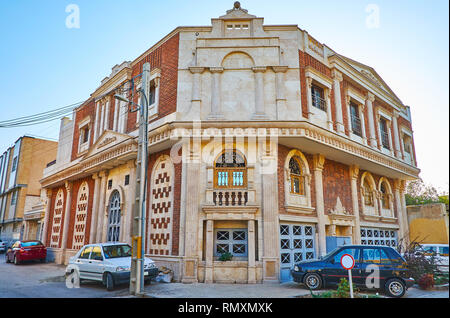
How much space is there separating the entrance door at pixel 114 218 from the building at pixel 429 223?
18.7 m

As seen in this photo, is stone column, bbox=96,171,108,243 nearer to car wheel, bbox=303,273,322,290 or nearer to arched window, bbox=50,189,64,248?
arched window, bbox=50,189,64,248

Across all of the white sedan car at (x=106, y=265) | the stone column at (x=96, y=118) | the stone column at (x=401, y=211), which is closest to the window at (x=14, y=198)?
the stone column at (x=96, y=118)

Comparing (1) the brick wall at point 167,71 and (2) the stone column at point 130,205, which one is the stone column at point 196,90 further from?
(2) the stone column at point 130,205

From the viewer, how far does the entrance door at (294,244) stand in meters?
13.3

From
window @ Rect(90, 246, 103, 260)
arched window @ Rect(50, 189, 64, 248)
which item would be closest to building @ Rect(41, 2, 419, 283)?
window @ Rect(90, 246, 103, 260)

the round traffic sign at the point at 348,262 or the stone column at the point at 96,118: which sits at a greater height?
the stone column at the point at 96,118

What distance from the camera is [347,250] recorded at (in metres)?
10.9

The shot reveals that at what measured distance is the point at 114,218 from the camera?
57.6 feet

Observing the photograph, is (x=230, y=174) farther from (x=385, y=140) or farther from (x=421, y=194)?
(x=421, y=194)

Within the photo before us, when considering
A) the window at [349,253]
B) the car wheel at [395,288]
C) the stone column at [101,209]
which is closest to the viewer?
the car wheel at [395,288]

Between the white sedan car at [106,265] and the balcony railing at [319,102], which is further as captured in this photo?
the balcony railing at [319,102]

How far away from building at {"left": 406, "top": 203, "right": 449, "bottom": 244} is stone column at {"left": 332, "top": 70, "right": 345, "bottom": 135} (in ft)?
34.8
